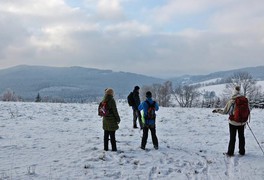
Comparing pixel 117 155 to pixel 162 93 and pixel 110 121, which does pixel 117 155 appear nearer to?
pixel 110 121

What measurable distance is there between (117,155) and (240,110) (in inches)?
181

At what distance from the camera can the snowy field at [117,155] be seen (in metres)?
8.60

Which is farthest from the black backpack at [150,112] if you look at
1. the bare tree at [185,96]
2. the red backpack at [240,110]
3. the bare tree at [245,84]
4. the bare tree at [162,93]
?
the bare tree at [185,96]

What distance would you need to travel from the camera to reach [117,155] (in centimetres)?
1036

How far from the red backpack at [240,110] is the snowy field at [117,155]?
133 cm

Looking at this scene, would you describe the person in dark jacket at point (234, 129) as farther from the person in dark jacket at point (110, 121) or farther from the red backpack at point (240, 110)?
the person in dark jacket at point (110, 121)

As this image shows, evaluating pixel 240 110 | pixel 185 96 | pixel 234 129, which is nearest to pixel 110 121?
pixel 234 129

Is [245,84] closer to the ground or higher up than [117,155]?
higher up

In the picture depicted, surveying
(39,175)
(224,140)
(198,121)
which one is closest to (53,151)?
(39,175)

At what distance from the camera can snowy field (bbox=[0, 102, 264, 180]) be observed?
860 centimetres

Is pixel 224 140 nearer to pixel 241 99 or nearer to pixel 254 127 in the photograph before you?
pixel 241 99

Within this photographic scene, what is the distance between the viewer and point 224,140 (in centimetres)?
1423

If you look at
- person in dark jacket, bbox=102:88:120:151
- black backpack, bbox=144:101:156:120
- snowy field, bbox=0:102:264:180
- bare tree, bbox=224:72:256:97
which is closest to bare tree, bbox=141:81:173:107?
bare tree, bbox=224:72:256:97

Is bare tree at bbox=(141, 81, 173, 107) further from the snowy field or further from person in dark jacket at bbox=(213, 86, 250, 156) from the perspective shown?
person in dark jacket at bbox=(213, 86, 250, 156)
